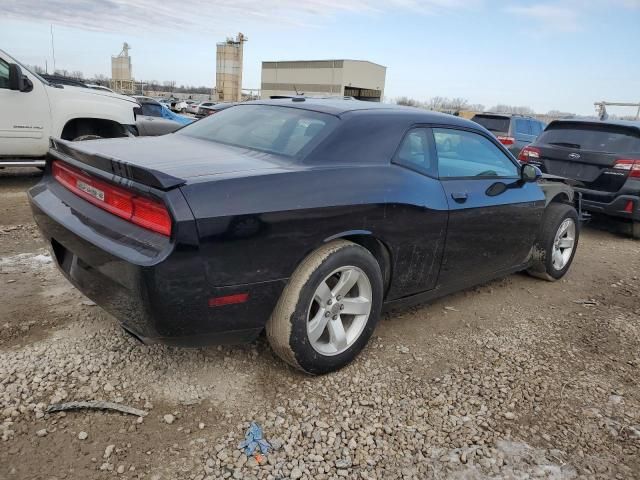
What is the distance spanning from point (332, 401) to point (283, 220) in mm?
1013

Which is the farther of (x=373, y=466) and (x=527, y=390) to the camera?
(x=527, y=390)

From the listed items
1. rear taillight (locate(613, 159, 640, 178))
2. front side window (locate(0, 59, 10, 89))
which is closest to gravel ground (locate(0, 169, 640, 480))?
rear taillight (locate(613, 159, 640, 178))

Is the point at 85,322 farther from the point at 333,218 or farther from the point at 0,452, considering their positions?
the point at 333,218

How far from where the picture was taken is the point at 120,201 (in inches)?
94.0

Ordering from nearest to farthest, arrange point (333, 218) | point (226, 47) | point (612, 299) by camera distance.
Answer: point (333, 218) → point (612, 299) → point (226, 47)

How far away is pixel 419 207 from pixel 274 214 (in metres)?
1.09

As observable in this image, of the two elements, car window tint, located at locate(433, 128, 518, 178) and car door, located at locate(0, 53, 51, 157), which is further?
car door, located at locate(0, 53, 51, 157)

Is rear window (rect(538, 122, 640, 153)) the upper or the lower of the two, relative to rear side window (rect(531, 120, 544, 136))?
upper

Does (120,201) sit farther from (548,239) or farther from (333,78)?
(333,78)

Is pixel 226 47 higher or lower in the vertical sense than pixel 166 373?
higher

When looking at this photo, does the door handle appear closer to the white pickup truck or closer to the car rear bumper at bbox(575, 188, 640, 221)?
the car rear bumper at bbox(575, 188, 640, 221)

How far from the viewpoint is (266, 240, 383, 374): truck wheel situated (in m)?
2.55

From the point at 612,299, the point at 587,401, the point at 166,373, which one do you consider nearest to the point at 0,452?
the point at 166,373

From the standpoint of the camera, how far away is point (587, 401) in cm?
285
